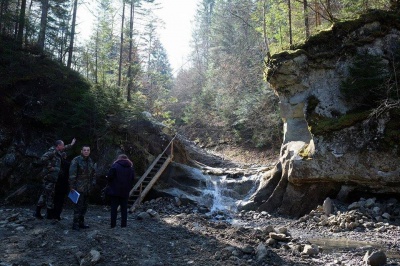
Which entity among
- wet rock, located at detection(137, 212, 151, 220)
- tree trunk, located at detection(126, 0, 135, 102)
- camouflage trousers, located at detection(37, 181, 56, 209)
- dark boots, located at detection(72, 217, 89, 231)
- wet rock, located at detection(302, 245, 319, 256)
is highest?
tree trunk, located at detection(126, 0, 135, 102)

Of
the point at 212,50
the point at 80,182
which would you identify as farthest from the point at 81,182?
the point at 212,50

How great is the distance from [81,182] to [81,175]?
0.16 meters

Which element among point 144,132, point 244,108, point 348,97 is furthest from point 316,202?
point 244,108

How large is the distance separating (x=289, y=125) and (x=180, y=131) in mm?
19861

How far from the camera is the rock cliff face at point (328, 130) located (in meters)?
11.2

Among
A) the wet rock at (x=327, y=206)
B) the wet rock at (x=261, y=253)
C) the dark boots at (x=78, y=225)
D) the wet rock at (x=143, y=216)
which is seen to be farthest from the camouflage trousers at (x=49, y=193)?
the wet rock at (x=327, y=206)

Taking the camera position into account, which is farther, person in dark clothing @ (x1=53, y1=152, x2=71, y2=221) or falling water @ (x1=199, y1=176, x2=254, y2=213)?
falling water @ (x1=199, y1=176, x2=254, y2=213)

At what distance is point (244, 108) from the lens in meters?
24.8

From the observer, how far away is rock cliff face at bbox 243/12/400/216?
11164mm

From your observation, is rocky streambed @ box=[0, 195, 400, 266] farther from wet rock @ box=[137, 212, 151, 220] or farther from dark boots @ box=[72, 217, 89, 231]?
dark boots @ box=[72, 217, 89, 231]

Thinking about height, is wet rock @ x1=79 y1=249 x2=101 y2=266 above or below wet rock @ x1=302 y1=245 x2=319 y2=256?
above

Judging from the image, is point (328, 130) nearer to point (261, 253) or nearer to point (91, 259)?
point (261, 253)

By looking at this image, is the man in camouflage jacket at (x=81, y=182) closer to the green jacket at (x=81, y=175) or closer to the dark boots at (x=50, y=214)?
the green jacket at (x=81, y=175)

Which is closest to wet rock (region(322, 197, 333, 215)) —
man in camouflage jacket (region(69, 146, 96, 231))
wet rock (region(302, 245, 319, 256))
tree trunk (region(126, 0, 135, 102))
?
wet rock (region(302, 245, 319, 256))
